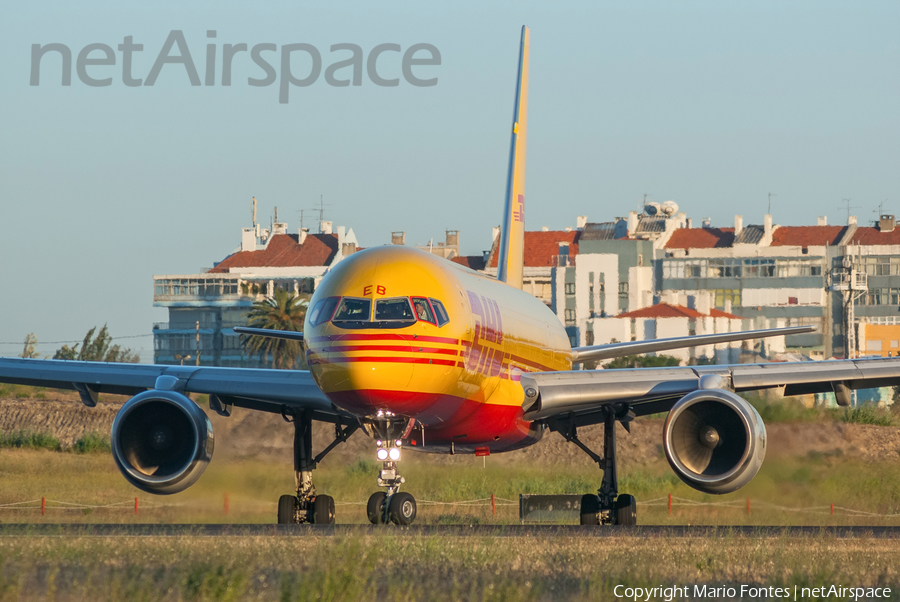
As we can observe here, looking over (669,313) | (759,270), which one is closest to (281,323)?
(669,313)

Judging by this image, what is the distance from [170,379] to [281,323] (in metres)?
77.3

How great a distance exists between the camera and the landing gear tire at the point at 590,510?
24.4 metres

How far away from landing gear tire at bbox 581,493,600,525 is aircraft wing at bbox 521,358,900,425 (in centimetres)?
197

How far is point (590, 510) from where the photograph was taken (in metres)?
24.5

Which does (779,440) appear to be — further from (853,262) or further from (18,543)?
(853,262)

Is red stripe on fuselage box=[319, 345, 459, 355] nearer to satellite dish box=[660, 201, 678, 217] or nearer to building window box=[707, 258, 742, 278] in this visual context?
building window box=[707, 258, 742, 278]

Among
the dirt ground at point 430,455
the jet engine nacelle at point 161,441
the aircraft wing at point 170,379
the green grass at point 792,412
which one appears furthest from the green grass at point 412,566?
the green grass at point 792,412

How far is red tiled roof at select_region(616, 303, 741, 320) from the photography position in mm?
119625

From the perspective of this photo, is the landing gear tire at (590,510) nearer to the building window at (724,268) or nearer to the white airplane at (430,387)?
the white airplane at (430,387)

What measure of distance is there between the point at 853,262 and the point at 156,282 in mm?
79205

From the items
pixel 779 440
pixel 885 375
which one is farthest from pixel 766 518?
pixel 885 375

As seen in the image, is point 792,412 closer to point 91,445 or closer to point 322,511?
point 322,511

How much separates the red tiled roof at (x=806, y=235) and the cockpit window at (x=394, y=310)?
12764 cm

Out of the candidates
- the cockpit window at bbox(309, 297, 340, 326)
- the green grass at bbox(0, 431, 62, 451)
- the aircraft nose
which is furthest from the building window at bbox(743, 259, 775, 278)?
the aircraft nose
